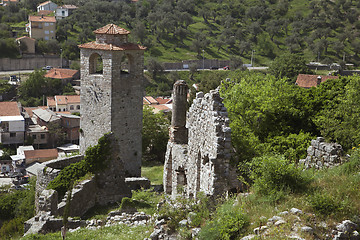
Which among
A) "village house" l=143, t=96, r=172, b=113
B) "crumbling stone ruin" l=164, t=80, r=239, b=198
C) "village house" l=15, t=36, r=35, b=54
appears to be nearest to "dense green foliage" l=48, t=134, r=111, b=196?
"crumbling stone ruin" l=164, t=80, r=239, b=198

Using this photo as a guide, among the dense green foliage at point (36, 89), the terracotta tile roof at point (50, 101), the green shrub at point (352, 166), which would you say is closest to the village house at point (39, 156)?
the terracotta tile roof at point (50, 101)

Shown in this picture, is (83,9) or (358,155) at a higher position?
(83,9)

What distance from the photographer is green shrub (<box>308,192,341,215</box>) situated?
26.4 feet

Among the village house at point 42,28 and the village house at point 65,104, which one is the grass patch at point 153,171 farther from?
the village house at point 42,28

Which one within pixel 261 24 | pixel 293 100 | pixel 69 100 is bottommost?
pixel 69 100

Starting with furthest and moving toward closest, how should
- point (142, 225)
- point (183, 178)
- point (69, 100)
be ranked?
point (69, 100), point (183, 178), point (142, 225)

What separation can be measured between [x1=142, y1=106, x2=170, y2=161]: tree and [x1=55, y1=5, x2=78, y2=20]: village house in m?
71.6

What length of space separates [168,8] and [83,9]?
1933cm

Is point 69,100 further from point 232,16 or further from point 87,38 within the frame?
point 232,16

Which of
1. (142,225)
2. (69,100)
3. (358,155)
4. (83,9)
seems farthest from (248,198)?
(83,9)

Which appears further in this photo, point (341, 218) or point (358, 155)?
point (358, 155)

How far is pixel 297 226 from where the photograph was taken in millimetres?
7504

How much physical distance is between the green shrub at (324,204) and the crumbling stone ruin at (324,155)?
118 inches

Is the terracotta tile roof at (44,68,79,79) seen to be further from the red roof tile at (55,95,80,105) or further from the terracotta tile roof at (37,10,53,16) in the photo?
the terracotta tile roof at (37,10,53,16)
